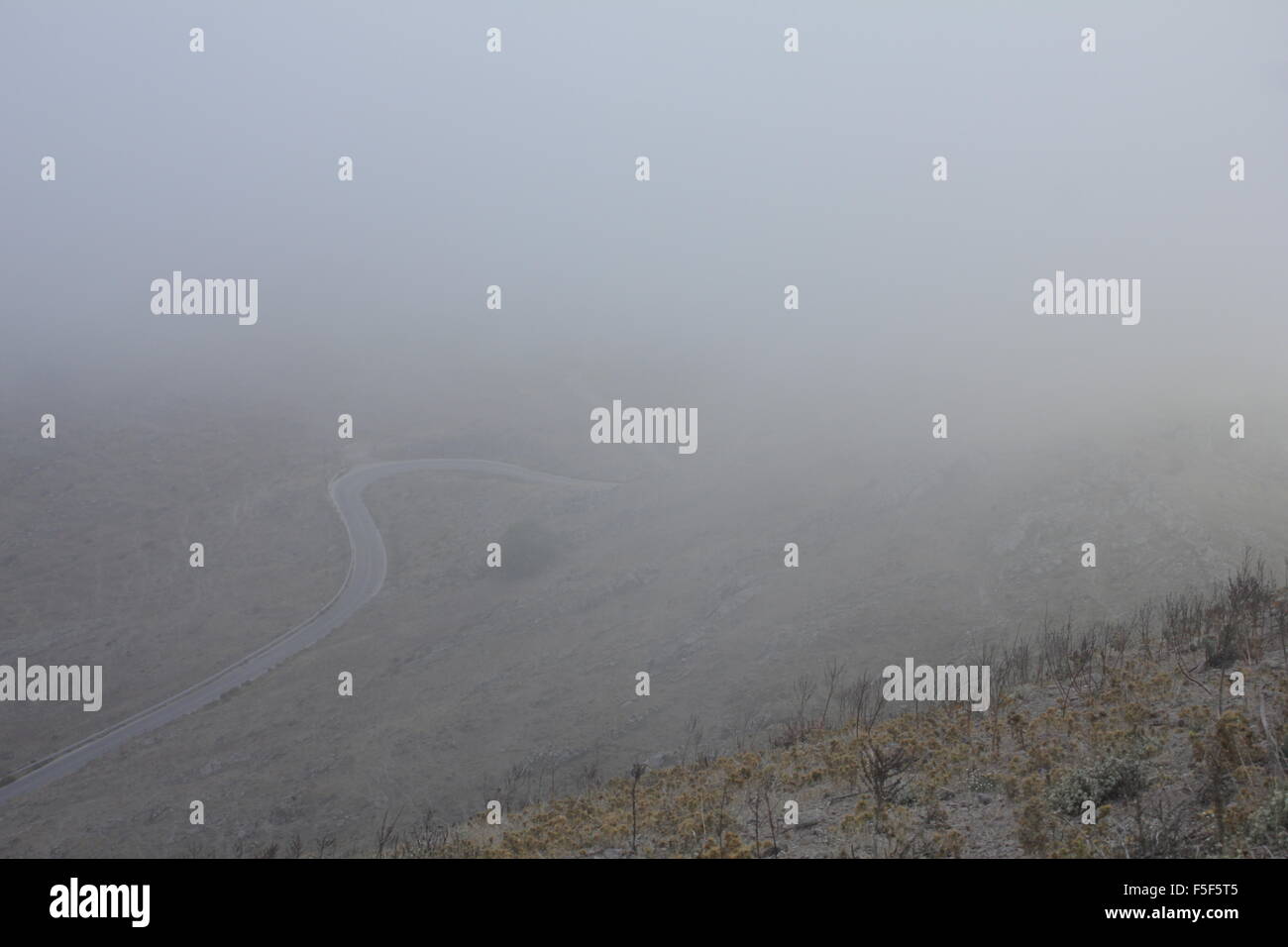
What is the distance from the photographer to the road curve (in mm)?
38406

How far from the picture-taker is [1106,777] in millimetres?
10141

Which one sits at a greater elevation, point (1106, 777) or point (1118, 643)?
point (1118, 643)

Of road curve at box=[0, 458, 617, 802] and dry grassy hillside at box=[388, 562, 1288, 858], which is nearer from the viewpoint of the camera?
dry grassy hillside at box=[388, 562, 1288, 858]

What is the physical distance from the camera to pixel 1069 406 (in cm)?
5062

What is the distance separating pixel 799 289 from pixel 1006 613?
78.7 meters

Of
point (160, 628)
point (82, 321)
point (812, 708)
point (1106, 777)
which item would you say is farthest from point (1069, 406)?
point (82, 321)

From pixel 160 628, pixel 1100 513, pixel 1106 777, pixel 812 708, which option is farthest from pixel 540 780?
pixel 160 628

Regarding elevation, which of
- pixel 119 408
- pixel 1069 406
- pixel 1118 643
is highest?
pixel 119 408

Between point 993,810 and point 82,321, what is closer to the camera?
point 993,810

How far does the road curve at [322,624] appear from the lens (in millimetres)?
38406

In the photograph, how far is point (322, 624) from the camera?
5072 cm
